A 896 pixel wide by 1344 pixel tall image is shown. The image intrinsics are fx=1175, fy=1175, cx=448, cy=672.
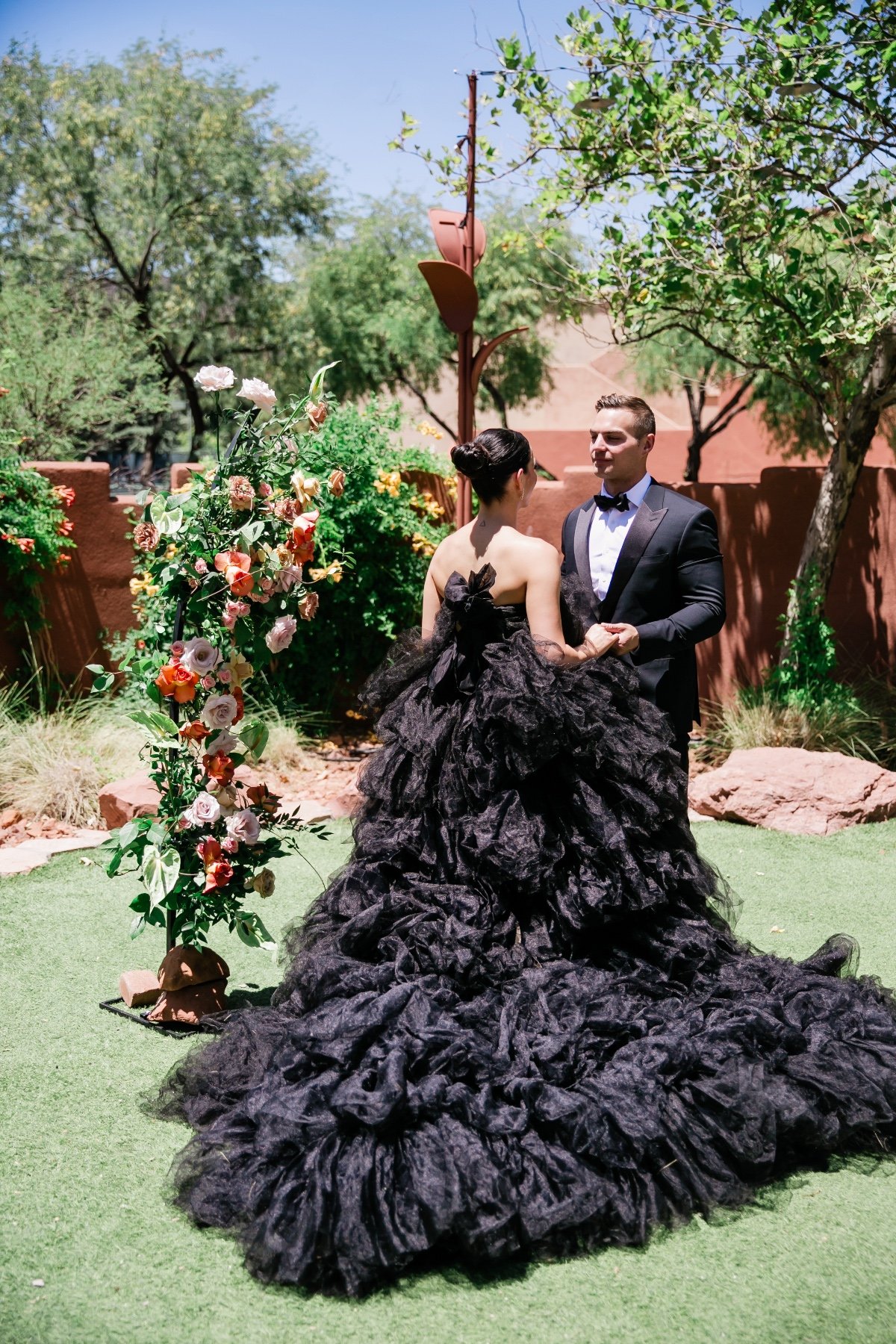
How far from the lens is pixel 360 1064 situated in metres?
2.69

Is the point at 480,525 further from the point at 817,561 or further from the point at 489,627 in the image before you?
the point at 817,561

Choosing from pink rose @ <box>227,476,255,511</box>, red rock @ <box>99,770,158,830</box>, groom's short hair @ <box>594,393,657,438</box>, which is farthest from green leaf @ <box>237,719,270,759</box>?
red rock @ <box>99,770,158,830</box>

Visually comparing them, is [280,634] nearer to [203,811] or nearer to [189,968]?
[203,811]

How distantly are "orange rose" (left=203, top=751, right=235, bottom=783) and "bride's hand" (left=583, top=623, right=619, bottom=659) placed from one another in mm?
1193

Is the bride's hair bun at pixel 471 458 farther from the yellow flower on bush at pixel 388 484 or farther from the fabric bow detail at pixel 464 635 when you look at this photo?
the yellow flower on bush at pixel 388 484

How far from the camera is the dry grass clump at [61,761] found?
20.5 feet

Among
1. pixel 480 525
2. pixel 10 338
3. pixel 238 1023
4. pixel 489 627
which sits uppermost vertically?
pixel 10 338

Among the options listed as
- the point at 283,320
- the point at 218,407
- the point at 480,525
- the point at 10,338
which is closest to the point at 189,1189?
the point at 480,525

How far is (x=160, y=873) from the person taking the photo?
363 centimetres

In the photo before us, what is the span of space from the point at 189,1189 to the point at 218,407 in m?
2.21

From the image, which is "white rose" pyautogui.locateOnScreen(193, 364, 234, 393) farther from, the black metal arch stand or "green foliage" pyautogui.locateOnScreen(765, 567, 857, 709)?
"green foliage" pyautogui.locateOnScreen(765, 567, 857, 709)

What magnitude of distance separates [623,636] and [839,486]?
494 centimetres

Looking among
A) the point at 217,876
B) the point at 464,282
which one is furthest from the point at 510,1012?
the point at 464,282

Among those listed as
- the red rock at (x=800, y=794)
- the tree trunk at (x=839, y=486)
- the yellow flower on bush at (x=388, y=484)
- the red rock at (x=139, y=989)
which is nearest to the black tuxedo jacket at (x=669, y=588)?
the red rock at (x=139, y=989)
